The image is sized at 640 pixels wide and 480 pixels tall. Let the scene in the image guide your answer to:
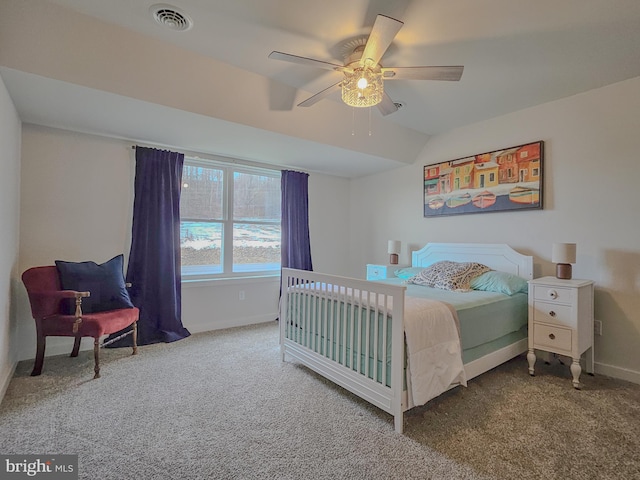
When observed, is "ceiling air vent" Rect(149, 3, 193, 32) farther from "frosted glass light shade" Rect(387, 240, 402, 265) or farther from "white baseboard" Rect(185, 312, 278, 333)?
"frosted glass light shade" Rect(387, 240, 402, 265)

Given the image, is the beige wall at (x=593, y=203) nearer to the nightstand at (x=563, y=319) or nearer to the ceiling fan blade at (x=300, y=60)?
the nightstand at (x=563, y=319)

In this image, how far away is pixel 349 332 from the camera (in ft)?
7.38

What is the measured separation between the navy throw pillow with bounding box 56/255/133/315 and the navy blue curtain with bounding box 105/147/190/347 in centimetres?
36

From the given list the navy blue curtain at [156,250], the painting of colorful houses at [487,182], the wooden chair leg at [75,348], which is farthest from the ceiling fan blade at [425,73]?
the wooden chair leg at [75,348]

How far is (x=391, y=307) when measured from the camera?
1.98m

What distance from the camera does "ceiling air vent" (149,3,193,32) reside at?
190 centimetres

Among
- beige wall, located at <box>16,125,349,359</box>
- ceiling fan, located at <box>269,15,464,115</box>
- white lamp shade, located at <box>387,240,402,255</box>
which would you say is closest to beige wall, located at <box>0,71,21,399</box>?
beige wall, located at <box>16,125,349,359</box>

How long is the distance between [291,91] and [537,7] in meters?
1.84

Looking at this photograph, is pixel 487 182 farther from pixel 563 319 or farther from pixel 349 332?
pixel 349 332

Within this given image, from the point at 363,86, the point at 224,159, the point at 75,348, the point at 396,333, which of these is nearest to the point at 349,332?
the point at 396,333

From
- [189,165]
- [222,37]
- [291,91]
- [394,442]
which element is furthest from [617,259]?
[189,165]

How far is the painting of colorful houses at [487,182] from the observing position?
3188mm

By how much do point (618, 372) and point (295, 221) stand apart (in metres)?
3.74

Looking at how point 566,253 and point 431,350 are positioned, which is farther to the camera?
point 566,253
